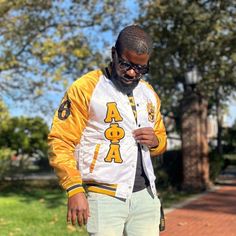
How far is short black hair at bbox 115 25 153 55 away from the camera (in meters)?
2.87

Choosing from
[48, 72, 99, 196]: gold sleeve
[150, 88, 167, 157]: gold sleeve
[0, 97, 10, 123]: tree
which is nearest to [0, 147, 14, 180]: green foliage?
[0, 97, 10, 123]: tree

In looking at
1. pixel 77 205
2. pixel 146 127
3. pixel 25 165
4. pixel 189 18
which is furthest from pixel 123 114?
pixel 25 165

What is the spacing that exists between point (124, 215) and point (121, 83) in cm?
73

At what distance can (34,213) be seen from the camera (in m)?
10.1

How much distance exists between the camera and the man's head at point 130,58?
2869mm

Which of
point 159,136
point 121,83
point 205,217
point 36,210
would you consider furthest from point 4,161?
point 121,83

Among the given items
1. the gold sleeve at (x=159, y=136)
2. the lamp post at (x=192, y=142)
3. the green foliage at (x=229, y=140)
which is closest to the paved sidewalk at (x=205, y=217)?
the lamp post at (x=192, y=142)

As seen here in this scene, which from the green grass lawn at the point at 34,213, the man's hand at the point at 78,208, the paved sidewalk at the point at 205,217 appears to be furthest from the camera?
the paved sidewalk at the point at 205,217

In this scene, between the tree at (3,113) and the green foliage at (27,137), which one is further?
the green foliage at (27,137)

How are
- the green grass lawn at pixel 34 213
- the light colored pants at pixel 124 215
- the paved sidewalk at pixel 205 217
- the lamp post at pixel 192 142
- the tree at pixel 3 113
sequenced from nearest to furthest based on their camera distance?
the light colored pants at pixel 124 215 < the green grass lawn at pixel 34 213 < the paved sidewalk at pixel 205 217 < the tree at pixel 3 113 < the lamp post at pixel 192 142

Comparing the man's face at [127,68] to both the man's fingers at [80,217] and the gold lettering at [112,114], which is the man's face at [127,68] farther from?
the man's fingers at [80,217]

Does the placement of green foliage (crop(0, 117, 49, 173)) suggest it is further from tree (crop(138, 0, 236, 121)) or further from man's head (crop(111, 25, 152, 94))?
man's head (crop(111, 25, 152, 94))

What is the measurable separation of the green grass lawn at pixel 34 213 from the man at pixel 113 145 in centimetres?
502

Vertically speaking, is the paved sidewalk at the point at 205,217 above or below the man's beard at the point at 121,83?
below
